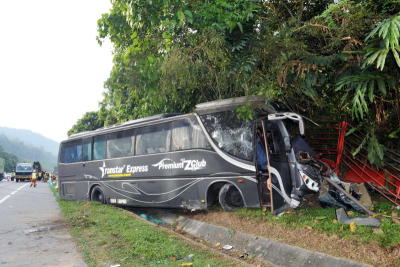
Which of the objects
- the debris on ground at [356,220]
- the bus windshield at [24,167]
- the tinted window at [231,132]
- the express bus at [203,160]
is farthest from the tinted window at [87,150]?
the bus windshield at [24,167]

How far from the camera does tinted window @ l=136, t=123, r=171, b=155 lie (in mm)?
9578

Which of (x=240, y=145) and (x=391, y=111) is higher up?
(x=391, y=111)

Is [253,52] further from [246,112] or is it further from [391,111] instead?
[391,111]

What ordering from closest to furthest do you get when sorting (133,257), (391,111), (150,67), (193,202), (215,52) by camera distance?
(133,257)
(150,67)
(215,52)
(391,111)
(193,202)

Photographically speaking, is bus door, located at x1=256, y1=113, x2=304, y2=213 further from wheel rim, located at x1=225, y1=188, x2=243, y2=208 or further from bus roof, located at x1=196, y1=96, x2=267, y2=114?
wheel rim, located at x1=225, y1=188, x2=243, y2=208

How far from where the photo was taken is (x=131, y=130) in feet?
35.7

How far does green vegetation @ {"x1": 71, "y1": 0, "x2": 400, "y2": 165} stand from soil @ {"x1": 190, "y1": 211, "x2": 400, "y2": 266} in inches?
89.5

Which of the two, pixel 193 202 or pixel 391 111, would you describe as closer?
pixel 391 111

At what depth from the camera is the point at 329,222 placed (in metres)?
6.68

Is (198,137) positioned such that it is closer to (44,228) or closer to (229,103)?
(229,103)

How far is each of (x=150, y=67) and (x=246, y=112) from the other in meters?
2.25

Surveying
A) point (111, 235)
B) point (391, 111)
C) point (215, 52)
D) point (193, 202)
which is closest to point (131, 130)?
point (193, 202)

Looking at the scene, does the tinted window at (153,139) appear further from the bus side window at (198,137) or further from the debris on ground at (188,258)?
the debris on ground at (188,258)

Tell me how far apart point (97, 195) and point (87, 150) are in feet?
5.52
